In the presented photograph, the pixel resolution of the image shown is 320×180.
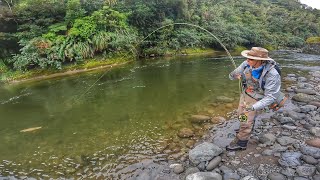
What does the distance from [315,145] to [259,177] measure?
1678 mm

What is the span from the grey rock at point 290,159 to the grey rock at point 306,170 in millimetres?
160

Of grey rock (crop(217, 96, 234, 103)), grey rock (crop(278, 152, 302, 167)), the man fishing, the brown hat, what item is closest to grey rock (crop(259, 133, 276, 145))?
the man fishing

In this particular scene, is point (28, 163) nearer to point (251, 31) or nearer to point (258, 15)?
point (251, 31)

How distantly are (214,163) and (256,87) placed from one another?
1630mm

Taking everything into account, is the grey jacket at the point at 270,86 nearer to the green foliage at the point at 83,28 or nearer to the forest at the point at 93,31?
the forest at the point at 93,31

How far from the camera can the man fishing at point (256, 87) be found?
4.20m

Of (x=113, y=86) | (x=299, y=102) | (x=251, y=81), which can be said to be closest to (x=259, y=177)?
(x=251, y=81)

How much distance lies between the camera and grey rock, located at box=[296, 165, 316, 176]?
13.1 feet

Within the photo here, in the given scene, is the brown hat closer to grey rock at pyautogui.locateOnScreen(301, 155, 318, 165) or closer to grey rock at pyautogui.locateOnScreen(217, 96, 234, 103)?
grey rock at pyautogui.locateOnScreen(301, 155, 318, 165)

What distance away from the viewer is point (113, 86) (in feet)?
35.6

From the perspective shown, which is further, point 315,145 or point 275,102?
point 315,145

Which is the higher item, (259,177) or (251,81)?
(251,81)

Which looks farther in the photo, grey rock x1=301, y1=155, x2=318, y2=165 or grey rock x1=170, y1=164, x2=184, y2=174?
grey rock x1=170, y1=164, x2=184, y2=174

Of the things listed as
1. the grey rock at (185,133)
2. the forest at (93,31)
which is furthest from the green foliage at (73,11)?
the grey rock at (185,133)
